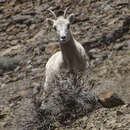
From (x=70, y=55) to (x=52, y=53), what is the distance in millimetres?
3523

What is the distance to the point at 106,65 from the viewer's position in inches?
396

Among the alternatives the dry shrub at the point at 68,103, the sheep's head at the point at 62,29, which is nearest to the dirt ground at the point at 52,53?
the dry shrub at the point at 68,103

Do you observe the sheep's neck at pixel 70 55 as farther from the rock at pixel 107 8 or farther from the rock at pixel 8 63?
the rock at pixel 107 8

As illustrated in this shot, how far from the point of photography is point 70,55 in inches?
324

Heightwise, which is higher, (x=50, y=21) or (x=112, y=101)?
(x=50, y=21)

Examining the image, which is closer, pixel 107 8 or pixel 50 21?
pixel 50 21

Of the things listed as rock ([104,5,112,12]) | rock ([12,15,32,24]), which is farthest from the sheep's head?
rock ([12,15,32,24])

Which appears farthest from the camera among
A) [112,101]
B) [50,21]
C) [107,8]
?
[107,8]

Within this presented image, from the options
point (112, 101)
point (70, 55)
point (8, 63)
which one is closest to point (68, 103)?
point (112, 101)

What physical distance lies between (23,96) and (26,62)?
2.42 metres

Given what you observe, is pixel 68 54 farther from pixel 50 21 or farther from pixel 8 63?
pixel 8 63

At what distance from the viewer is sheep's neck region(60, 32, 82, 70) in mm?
8219

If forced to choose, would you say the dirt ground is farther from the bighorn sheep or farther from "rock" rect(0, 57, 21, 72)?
the bighorn sheep

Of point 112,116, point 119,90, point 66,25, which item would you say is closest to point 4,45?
point 66,25
